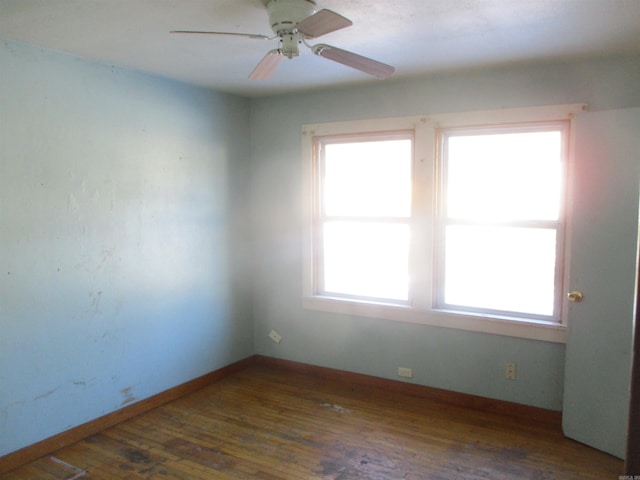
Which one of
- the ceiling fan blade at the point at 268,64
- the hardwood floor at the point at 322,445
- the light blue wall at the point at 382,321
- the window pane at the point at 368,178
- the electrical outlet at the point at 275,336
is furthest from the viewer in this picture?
the electrical outlet at the point at 275,336

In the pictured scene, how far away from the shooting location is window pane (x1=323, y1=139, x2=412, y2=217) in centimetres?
376

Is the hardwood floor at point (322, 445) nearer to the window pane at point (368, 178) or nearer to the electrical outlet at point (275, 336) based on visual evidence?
the electrical outlet at point (275, 336)

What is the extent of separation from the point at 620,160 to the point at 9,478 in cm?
393

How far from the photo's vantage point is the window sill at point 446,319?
3.22 metres

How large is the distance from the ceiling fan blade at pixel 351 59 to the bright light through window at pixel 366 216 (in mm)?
1408

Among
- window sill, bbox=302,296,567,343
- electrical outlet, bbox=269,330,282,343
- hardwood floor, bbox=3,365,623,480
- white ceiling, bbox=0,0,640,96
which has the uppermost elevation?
white ceiling, bbox=0,0,640,96

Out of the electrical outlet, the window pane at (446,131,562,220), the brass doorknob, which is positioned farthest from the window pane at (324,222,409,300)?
the brass doorknob

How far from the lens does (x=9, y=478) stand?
2.62m

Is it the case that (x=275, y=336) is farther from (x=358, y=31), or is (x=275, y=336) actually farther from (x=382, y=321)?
(x=358, y=31)

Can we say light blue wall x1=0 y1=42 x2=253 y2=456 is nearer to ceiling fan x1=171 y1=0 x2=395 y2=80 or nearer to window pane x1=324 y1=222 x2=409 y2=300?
window pane x1=324 y1=222 x2=409 y2=300

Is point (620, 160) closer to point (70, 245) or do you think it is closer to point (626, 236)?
point (626, 236)

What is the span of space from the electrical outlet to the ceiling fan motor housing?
293cm

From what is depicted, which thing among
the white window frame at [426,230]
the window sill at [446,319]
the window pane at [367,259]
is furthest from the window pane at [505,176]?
the window sill at [446,319]

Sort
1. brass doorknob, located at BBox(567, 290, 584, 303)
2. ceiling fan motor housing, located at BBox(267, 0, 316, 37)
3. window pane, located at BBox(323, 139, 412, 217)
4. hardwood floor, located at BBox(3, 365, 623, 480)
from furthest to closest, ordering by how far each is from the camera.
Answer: window pane, located at BBox(323, 139, 412, 217) < brass doorknob, located at BBox(567, 290, 584, 303) < hardwood floor, located at BBox(3, 365, 623, 480) < ceiling fan motor housing, located at BBox(267, 0, 316, 37)
